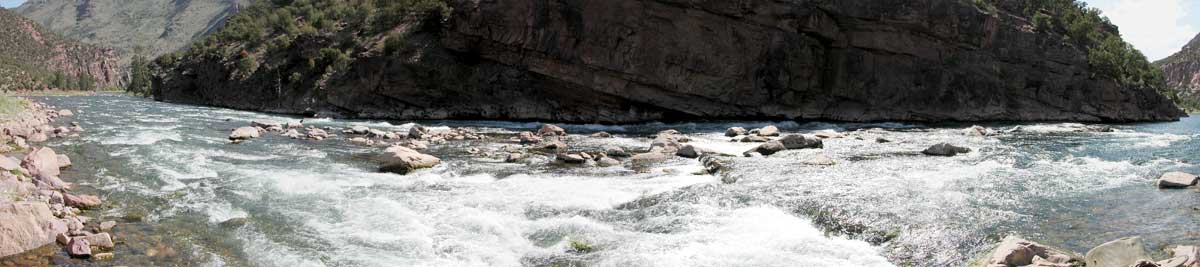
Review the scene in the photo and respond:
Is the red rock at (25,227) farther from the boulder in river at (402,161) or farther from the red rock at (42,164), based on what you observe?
the boulder in river at (402,161)

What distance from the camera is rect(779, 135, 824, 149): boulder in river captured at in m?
23.4

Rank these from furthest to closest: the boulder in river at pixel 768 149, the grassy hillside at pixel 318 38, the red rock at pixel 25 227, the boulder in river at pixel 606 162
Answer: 1. the grassy hillside at pixel 318 38
2. the boulder in river at pixel 768 149
3. the boulder in river at pixel 606 162
4. the red rock at pixel 25 227

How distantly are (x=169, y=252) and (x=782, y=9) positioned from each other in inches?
1468

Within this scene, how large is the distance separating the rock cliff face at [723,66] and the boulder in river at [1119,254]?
3336 cm

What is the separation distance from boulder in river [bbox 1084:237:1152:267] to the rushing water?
1348mm

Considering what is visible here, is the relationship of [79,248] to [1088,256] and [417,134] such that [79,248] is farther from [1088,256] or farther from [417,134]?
[417,134]

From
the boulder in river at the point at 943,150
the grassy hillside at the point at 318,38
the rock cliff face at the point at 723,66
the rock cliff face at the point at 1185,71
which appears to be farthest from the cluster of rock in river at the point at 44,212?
the rock cliff face at the point at 1185,71

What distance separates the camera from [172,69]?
73000mm

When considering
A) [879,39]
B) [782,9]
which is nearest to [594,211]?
[782,9]

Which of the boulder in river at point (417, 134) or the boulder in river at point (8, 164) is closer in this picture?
the boulder in river at point (8, 164)

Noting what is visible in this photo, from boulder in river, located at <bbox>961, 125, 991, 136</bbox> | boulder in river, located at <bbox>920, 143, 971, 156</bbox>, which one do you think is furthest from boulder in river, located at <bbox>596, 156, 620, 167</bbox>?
boulder in river, located at <bbox>961, 125, 991, 136</bbox>

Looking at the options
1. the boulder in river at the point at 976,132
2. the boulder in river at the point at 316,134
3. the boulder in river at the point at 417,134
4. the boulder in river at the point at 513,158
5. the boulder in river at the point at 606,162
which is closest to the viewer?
the boulder in river at the point at 606,162

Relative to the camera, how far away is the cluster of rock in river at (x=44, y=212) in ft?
29.6

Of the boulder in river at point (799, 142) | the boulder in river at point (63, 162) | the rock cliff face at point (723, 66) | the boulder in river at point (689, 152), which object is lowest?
the boulder in river at point (63, 162)
